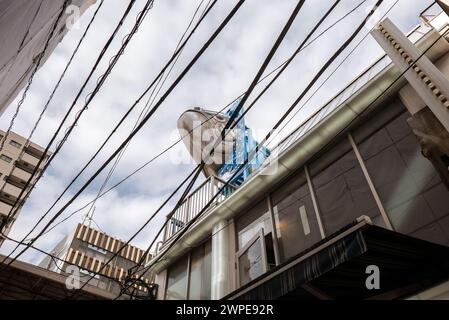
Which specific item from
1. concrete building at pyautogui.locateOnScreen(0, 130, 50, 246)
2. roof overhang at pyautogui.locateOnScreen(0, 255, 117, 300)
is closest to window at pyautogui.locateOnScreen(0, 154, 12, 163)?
concrete building at pyautogui.locateOnScreen(0, 130, 50, 246)

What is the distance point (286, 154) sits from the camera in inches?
306

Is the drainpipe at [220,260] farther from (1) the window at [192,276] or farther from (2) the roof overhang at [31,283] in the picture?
(2) the roof overhang at [31,283]

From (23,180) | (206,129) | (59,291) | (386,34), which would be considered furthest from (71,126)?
A: (23,180)

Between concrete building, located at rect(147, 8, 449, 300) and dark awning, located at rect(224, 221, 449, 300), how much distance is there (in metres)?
0.02

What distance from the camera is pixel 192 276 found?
9.57 meters

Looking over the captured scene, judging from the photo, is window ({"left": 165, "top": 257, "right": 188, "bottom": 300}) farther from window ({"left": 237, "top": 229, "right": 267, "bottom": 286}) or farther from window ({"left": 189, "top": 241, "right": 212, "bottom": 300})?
window ({"left": 237, "top": 229, "right": 267, "bottom": 286})

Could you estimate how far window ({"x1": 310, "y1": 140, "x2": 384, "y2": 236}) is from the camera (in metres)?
6.02

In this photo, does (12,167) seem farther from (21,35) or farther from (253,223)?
(253,223)

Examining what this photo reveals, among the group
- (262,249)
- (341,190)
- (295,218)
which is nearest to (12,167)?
(262,249)

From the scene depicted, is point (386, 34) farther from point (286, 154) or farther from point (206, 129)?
point (206, 129)

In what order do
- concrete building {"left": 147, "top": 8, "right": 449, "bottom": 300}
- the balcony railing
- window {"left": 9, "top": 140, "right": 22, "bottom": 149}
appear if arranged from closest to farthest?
concrete building {"left": 147, "top": 8, "right": 449, "bottom": 300}, the balcony railing, window {"left": 9, "top": 140, "right": 22, "bottom": 149}

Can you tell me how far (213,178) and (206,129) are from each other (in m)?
2.66

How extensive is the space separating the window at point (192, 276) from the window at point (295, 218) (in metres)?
2.71

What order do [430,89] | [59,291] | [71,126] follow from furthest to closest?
[59,291] → [71,126] → [430,89]
